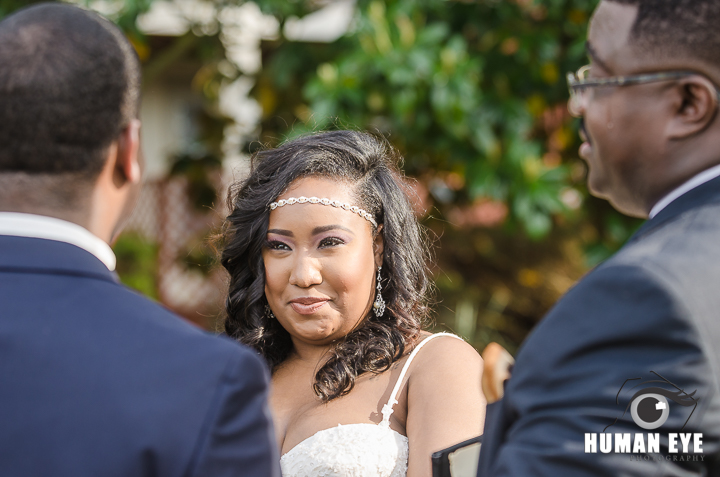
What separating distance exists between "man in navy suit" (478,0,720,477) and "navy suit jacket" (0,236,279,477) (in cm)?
49

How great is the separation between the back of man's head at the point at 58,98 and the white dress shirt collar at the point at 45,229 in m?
0.04

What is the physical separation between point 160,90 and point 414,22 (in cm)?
586

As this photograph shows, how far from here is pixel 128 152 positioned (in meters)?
1.24

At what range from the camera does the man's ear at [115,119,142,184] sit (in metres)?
1.23

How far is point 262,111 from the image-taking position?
19.1 ft

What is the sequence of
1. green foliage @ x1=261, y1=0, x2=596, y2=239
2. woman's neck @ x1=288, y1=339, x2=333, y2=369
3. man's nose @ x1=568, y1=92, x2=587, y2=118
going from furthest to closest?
green foliage @ x1=261, y1=0, x2=596, y2=239, woman's neck @ x1=288, y1=339, x2=333, y2=369, man's nose @ x1=568, y1=92, x2=587, y2=118

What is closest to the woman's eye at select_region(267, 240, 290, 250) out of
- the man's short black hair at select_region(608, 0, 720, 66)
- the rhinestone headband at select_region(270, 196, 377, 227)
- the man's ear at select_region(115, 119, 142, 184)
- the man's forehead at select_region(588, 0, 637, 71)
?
the rhinestone headband at select_region(270, 196, 377, 227)

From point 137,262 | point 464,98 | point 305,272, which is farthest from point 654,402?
point 137,262

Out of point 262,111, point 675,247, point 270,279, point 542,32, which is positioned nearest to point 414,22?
point 542,32

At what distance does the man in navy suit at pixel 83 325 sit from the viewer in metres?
1.08

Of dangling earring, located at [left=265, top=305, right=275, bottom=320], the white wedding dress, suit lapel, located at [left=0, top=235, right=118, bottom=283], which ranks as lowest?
the white wedding dress

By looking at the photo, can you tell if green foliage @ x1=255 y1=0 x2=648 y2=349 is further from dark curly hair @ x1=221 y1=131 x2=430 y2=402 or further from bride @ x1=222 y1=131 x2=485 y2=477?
bride @ x1=222 y1=131 x2=485 y2=477

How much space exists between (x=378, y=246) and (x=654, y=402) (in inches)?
58.5

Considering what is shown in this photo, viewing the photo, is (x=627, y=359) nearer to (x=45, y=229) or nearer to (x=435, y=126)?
(x=45, y=229)
